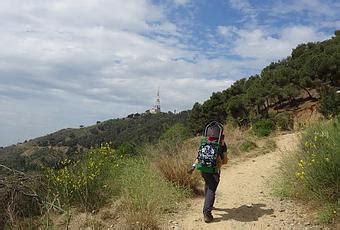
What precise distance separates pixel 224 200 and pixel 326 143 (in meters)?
2.12

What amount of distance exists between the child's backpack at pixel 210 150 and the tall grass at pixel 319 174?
4.29 feet

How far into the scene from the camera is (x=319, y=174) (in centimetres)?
703

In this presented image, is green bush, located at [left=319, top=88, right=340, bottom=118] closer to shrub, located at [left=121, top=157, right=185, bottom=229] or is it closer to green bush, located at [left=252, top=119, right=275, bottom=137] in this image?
green bush, located at [left=252, top=119, right=275, bottom=137]

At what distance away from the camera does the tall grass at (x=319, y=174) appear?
6.82m

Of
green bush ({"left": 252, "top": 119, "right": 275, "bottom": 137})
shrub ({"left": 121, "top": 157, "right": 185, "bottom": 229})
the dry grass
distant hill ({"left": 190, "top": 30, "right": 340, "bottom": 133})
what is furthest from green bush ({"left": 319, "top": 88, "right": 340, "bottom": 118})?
shrub ({"left": 121, "top": 157, "right": 185, "bottom": 229})

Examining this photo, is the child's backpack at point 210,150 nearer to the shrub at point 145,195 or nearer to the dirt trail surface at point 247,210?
the dirt trail surface at point 247,210

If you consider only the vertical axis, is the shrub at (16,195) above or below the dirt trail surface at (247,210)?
above

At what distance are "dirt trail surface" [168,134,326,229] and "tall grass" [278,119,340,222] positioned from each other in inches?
10.9

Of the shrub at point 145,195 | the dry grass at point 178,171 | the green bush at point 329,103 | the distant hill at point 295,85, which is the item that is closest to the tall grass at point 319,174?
the dry grass at point 178,171

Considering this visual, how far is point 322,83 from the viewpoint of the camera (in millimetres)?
28797

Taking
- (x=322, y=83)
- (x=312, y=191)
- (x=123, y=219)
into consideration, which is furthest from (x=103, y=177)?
(x=322, y=83)

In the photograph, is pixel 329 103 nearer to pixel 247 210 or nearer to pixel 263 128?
pixel 263 128

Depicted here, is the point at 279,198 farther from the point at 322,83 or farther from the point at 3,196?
the point at 322,83

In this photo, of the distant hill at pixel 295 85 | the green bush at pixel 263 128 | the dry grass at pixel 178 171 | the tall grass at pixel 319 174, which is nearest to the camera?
the tall grass at pixel 319 174
